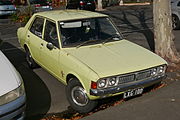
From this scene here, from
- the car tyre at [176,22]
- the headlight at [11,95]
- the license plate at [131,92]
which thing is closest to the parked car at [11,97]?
the headlight at [11,95]

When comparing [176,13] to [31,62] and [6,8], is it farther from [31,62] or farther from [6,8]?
[6,8]

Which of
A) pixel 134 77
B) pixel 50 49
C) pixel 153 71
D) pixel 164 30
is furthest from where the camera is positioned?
pixel 164 30

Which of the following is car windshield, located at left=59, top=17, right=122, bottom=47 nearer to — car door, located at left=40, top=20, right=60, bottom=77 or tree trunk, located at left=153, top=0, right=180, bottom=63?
car door, located at left=40, top=20, right=60, bottom=77

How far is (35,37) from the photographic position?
5480 millimetres

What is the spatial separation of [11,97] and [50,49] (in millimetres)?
1711

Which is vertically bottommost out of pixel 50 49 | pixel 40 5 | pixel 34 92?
pixel 34 92

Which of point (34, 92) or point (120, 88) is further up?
point (120, 88)

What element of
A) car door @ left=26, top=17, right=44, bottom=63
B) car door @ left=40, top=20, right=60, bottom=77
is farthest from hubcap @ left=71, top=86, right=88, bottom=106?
car door @ left=26, top=17, right=44, bottom=63

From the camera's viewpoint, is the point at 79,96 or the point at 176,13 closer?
the point at 79,96

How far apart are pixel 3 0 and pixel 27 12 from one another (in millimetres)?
3810

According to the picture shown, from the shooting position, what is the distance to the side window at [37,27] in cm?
536

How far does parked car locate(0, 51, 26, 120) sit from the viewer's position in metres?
3.00

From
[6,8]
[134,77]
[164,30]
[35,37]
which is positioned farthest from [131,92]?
[6,8]

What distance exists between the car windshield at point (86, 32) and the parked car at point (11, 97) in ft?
4.65
